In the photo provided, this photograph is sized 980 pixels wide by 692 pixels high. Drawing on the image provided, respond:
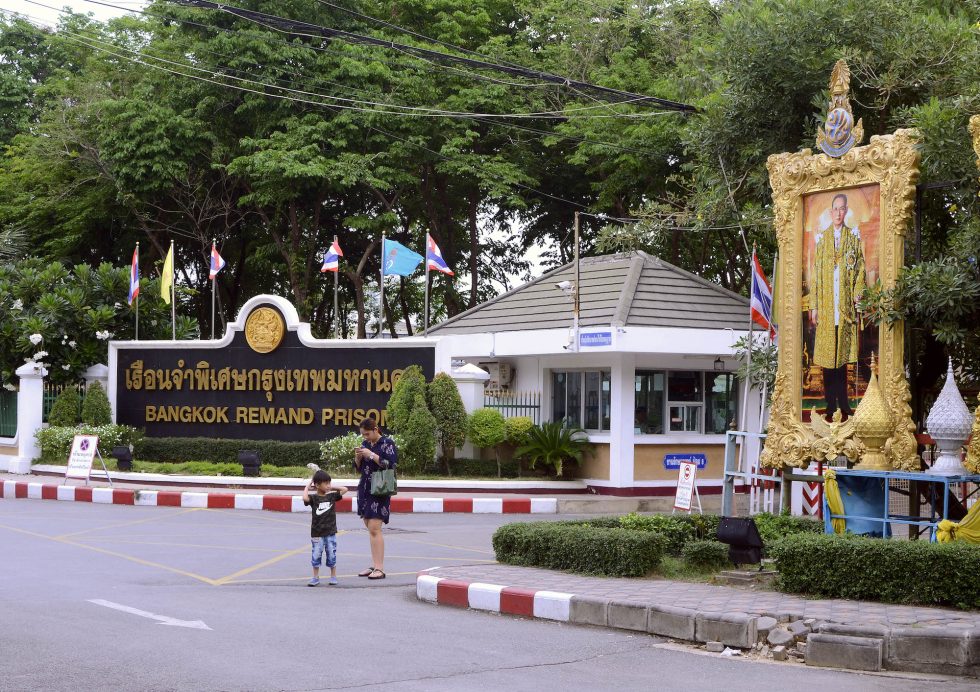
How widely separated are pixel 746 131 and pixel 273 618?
10240 millimetres

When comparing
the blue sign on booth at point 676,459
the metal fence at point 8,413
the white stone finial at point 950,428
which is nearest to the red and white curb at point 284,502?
the blue sign on booth at point 676,459

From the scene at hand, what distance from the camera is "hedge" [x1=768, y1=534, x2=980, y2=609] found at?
9.35 meters

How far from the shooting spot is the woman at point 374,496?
1220 centimetres

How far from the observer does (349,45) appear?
32.2 m

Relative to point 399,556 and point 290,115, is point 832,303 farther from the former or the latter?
point 290,115

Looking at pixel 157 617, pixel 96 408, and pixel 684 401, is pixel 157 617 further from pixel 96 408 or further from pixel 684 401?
pixel 96 408

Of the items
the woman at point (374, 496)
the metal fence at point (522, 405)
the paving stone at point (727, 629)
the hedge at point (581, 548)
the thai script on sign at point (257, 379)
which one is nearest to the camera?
the paving stone at point (727, 629)

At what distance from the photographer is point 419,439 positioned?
22.3 m

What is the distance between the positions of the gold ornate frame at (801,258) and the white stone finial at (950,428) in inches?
50.0

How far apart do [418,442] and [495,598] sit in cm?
1200

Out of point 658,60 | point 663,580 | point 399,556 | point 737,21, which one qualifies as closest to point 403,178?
point 658,60

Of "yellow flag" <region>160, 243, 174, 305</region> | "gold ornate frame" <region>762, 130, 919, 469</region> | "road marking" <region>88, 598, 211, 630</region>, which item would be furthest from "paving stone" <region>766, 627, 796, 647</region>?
"yellow flag" <region>160, 243, 174, 305</region>

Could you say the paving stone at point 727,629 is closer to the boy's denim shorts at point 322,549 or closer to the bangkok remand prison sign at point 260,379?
the boy's denim shorts at point 322,549

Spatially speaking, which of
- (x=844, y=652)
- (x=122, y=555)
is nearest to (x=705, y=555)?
(x=844, y=652)
